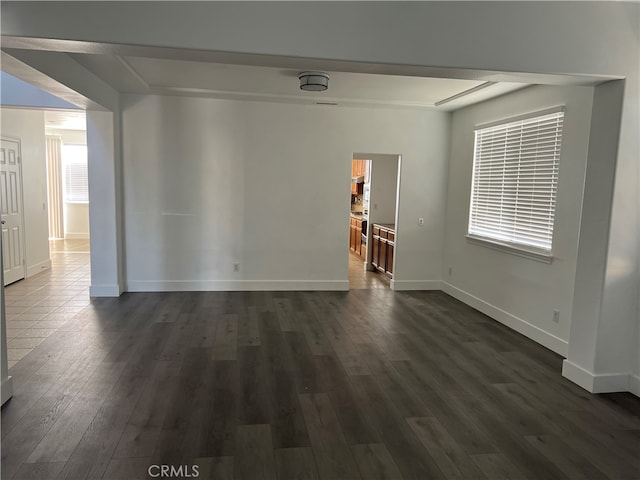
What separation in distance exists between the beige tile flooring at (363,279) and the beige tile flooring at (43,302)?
385 centimetres

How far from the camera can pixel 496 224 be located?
5.05 m

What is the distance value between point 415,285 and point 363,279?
3.29 ft

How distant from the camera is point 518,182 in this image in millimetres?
4652

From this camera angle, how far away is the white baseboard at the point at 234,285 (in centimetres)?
583

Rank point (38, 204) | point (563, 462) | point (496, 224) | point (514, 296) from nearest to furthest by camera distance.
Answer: point (563, 462) → point (514, 296) → point (496, 224) → point (38, 204)

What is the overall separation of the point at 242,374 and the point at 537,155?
366cm

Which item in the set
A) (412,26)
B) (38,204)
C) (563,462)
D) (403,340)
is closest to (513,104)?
(412,26)

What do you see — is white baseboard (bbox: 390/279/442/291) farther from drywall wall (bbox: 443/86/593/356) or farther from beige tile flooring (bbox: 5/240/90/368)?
beige tile flooring (bbox: 5/240/90/368)

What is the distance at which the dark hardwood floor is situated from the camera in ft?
7.61

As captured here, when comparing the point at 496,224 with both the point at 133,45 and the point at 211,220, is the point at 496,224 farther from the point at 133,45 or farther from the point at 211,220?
the point at 133,45

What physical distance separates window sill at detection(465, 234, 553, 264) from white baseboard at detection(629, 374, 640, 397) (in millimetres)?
1251

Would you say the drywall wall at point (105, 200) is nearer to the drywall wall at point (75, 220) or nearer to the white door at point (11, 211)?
the white door at point (11, 211)

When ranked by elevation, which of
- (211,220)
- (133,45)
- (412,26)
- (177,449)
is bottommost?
(177,449)

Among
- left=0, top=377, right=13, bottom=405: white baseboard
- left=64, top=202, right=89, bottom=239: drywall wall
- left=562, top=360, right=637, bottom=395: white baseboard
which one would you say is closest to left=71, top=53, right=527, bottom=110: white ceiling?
left=0, top=377, right=13, bottom=405: white baseboard
